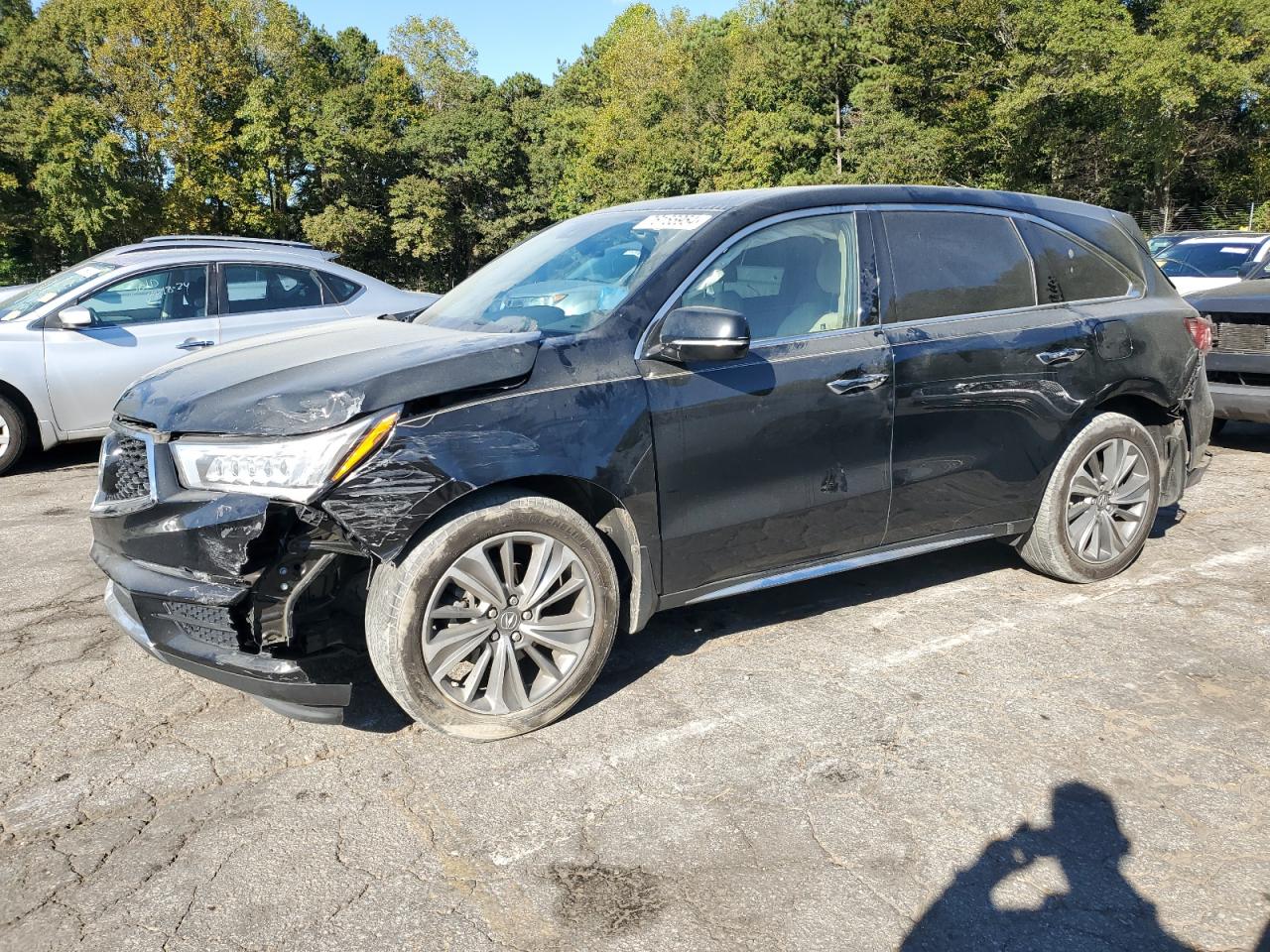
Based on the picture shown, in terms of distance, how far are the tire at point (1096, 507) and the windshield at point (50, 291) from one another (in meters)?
6.90

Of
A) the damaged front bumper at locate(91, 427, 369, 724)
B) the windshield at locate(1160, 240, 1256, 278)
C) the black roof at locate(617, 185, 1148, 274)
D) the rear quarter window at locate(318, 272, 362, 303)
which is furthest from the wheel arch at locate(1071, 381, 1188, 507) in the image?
the windshield at locate(1160, 240, 1256, 278)

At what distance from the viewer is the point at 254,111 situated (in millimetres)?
51500

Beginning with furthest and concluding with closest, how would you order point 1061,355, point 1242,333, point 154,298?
point 154,298 < point 1242,333 < point 1061,355

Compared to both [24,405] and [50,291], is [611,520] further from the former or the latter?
[50,291]

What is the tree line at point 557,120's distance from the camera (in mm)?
35344

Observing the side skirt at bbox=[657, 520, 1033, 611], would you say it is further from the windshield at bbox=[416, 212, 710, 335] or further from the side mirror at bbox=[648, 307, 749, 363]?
the windshield at bbox=[416, 212, 710, 335]

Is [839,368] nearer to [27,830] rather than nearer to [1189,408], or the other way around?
[1189,408]

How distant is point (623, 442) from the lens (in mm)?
3484

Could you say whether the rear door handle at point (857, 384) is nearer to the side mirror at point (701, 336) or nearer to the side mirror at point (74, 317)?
the side mirror at point (701, 336)

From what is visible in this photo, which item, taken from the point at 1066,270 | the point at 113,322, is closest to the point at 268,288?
the point at 113,322

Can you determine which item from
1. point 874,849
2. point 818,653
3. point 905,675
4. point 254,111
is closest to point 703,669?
point 818,653

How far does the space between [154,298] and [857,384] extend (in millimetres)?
6091

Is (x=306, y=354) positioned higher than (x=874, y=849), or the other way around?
(x=306, y=354)

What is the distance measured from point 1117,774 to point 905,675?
0.89 metres
